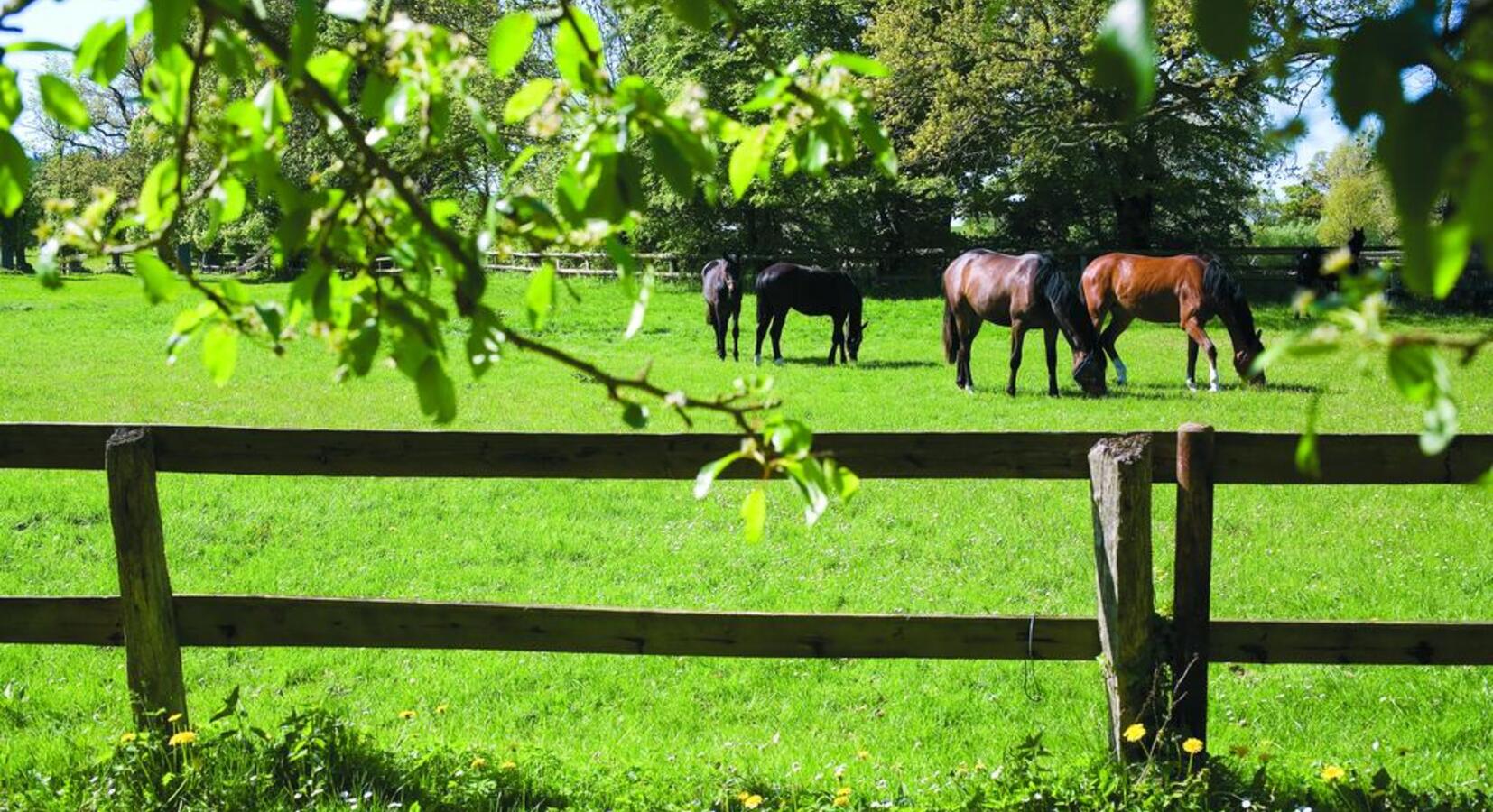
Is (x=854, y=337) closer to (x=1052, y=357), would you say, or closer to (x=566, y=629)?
(x=1052, y=357)

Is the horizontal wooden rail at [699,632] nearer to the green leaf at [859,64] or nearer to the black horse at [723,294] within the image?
the green leaf at [859,64]

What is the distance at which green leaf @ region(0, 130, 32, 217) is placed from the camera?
57.5 inches

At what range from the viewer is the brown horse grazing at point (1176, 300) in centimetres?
1641

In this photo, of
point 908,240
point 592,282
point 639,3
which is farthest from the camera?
A: point 908,240

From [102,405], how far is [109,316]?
46.6 feet

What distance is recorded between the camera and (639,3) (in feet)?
5.47

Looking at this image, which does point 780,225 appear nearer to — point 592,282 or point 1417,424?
point 592,282

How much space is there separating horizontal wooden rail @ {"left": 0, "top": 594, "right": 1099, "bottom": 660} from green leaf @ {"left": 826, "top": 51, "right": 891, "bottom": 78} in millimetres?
2821

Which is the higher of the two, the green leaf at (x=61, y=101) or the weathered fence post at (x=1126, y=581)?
the green leaf at (x=61, y=101)

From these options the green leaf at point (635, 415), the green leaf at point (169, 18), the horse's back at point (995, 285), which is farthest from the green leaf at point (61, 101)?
the horse's back at point (995, 285)

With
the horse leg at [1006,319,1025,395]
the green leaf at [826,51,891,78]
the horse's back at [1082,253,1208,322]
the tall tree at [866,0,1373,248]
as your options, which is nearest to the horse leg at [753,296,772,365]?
the horse's back at [1082,253,1208,322]

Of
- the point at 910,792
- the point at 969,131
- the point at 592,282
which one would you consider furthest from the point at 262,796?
the point at 592,282

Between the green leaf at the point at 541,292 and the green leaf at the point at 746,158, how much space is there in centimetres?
34

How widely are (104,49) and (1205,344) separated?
15904 millimetres
